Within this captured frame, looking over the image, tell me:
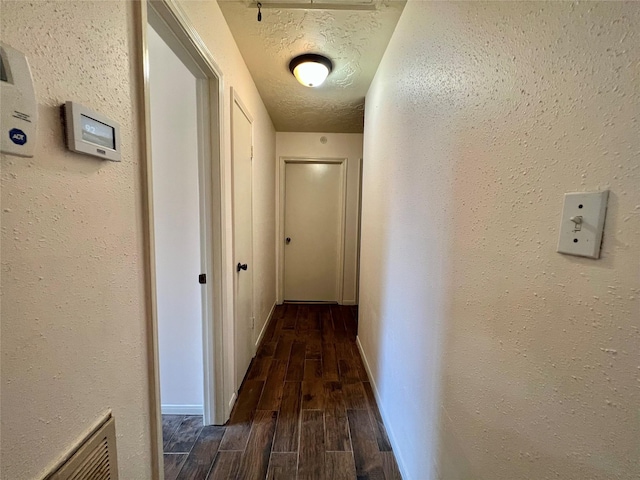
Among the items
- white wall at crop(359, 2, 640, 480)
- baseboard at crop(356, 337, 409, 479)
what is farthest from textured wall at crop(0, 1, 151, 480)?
baseboard at crop(356, 337, 409, 479)

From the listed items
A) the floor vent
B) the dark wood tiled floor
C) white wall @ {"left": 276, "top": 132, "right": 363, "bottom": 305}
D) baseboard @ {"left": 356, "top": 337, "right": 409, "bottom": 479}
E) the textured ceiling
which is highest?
the textured ceiling

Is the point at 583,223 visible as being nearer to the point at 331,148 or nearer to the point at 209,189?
the point at 209,189

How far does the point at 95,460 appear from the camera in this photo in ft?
2.09

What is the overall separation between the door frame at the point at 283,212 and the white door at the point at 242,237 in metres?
1.39

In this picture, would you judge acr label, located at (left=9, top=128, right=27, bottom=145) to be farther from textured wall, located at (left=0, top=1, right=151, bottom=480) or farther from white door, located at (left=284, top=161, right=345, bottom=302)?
white door, located at (left=284, top=161, right=345, bottom=302)

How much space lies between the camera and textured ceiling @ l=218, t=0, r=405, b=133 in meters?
1.40

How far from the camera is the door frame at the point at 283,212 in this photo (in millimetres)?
3537

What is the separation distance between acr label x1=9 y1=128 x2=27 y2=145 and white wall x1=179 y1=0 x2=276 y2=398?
90cm

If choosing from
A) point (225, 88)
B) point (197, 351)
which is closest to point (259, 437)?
point (197, 351)

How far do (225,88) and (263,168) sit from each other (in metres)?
1.22

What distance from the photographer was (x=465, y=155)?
815 millimetres

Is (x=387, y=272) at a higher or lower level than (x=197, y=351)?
higher

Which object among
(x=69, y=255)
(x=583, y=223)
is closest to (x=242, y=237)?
(x=69, y=255)

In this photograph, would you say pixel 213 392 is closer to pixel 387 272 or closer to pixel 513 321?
pixel 387 272
